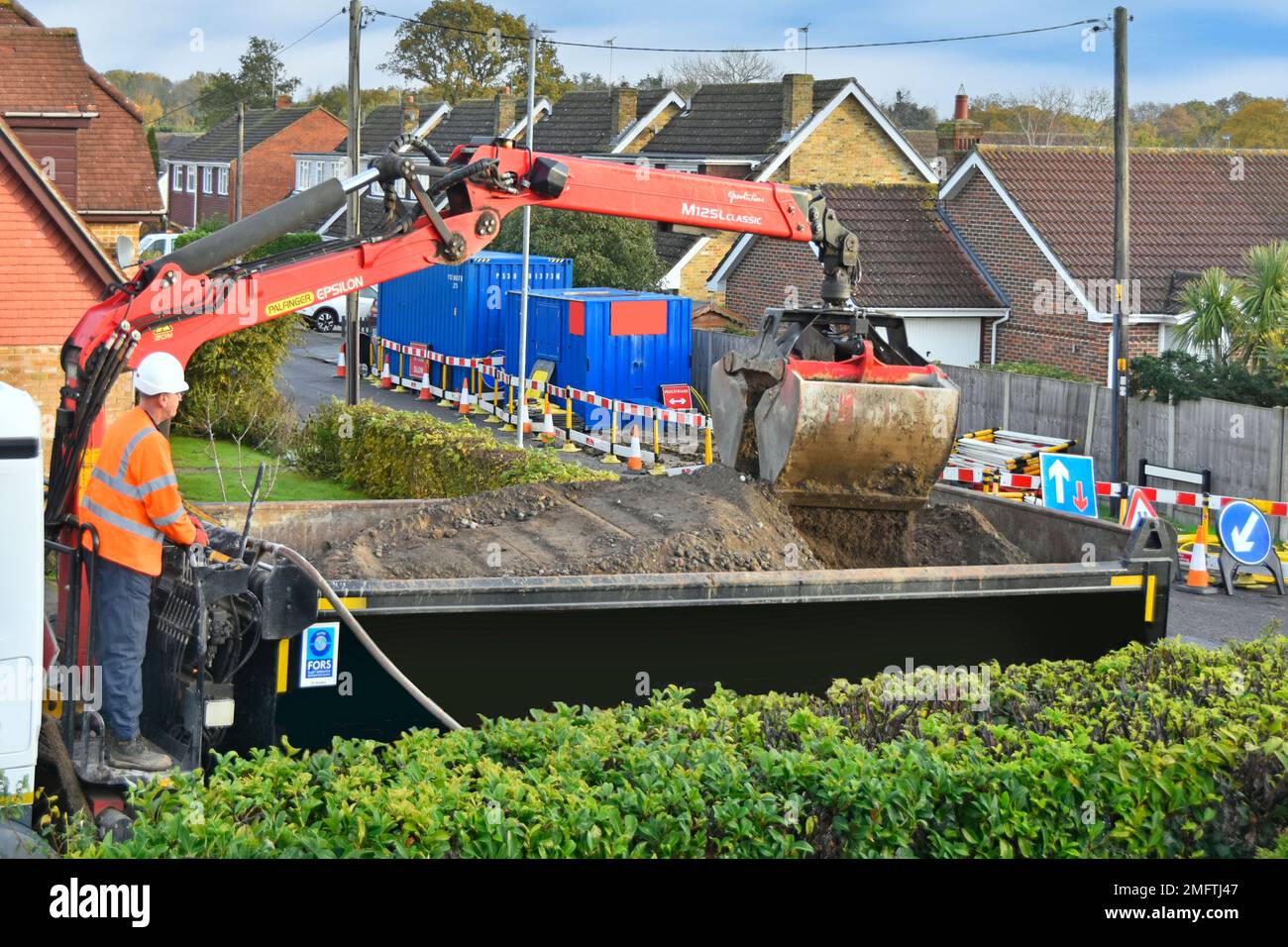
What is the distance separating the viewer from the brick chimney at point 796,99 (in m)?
37.5

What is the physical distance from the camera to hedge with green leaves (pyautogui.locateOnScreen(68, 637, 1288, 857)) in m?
4.69

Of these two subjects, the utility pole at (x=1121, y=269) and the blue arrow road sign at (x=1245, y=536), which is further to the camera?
the utility pole at (x=1121, y=269)

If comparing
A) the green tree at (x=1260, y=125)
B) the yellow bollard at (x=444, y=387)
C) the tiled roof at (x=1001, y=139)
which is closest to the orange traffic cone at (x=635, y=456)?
the yellow bollard at (x=444, y=387)

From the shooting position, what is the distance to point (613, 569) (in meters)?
8.81

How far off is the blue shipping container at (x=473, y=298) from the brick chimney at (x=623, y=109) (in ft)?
54.5

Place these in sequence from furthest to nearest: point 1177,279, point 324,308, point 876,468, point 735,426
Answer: point 324,308, point 1177,279, point 735,426, point 876,468

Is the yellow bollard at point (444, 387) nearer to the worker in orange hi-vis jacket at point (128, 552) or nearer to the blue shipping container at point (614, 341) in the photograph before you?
the blue shipping container at point (614, 341)

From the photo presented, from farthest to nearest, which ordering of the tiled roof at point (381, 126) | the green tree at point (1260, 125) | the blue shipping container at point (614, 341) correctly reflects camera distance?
the green tree at point (1260, 125) < the tiled roof at point (381, 126) < the blue shipping container at point (614, 341)

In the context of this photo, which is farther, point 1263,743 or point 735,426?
point 735,426

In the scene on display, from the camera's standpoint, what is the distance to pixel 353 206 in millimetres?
20625
